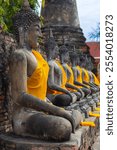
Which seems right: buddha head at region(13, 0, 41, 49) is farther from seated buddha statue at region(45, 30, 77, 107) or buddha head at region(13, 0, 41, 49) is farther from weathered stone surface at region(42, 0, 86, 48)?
weathered stone surface at region(42, 0, 86, 48)

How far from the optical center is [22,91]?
3898 mm

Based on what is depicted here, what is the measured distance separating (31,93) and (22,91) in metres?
0.23

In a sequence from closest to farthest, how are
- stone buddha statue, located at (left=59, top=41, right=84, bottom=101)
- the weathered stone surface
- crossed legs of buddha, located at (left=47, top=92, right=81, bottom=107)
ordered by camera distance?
1. crossed legs of buddha, located at (left=47, top=92, right=81, bottom=107)
2. stone buddha statue, located at (left=59, top=41, right=84, bottom=101)
3. the weathered stone surface

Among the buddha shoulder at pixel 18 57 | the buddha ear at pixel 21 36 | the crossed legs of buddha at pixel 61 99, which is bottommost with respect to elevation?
the crossed legs of buddha at pixel 61 99

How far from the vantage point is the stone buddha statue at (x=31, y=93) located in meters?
3.72

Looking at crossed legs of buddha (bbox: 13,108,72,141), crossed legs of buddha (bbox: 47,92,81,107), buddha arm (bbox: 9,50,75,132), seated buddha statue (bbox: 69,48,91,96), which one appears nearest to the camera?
crossed legs of buddha (bbox: 13,108,72,141)

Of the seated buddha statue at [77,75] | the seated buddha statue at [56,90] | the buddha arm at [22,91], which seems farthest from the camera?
the seated buddha statue at [77,75]

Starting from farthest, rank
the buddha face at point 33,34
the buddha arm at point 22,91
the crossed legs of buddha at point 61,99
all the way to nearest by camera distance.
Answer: the crossed legs of buddha at point 61,99, the buddha face at point 33,34, the buddha arm at point 22,91

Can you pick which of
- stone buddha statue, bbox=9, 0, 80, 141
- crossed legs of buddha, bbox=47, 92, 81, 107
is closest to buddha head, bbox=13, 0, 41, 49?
stone buddha statue, bbox=9, 0, 80, 141

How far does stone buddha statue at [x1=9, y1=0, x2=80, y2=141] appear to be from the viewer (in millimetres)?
3725

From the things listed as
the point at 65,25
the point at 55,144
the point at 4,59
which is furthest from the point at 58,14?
the point at 55,144

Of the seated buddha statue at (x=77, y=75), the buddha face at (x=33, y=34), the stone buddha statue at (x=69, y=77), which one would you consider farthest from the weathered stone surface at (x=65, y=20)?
the buddha face at (x=33, y=34)

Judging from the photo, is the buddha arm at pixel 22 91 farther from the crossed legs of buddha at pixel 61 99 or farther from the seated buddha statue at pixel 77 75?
the seated buddha statue at pixel 77 75

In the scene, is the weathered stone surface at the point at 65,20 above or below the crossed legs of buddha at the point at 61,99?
above
